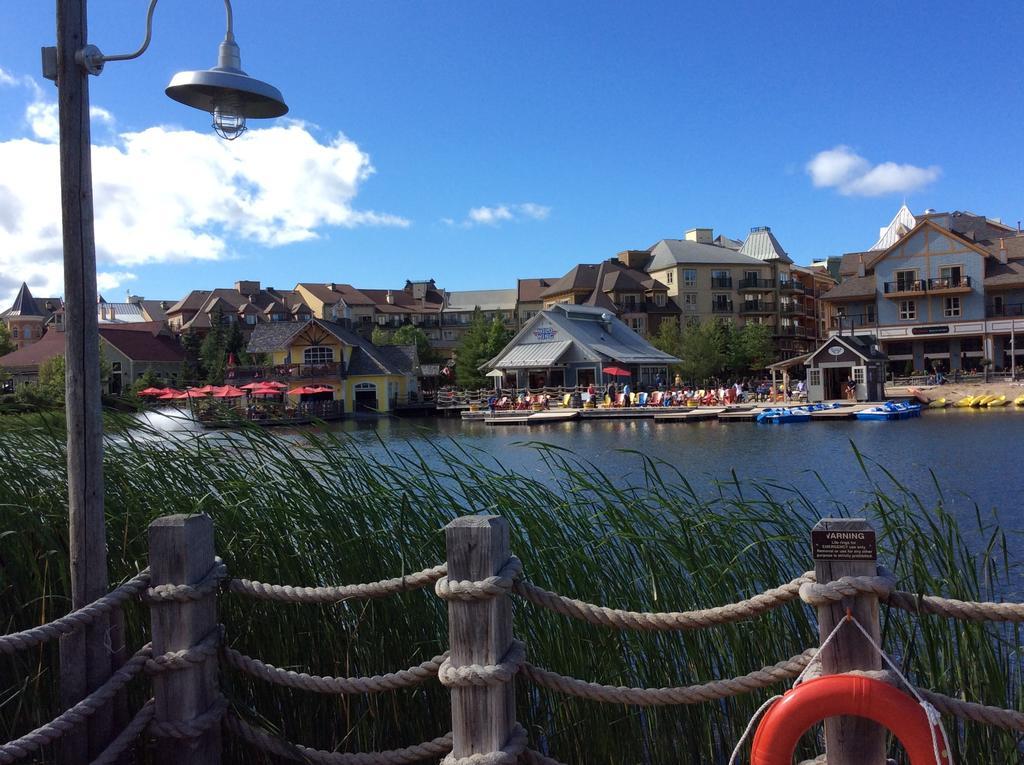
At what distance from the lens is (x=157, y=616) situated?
236 cm

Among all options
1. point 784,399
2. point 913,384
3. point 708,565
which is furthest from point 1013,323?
point 708,565

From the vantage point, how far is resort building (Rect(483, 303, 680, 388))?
4394 cm

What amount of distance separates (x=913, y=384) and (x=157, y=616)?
145 ft

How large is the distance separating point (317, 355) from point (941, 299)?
32061 millimetres

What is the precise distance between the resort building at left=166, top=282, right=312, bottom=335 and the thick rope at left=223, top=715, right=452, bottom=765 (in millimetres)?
61949

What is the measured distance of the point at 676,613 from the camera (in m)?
2.07

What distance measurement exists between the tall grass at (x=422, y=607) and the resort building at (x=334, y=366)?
136ft

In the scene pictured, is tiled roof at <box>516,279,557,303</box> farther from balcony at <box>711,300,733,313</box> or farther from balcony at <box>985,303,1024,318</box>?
balcony at <box>985,303,1024,318</box>

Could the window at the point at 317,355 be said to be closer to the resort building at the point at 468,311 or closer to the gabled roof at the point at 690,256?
the resort building at the point at 468,311

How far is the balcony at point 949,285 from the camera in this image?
43719 mm

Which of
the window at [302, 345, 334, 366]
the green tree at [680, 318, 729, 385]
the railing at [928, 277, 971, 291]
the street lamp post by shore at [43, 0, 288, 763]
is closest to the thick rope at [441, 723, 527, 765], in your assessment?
the street lamp post by shore at [43, 0, 288, 763]

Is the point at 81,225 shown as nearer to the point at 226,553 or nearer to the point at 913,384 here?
the point at 226,553

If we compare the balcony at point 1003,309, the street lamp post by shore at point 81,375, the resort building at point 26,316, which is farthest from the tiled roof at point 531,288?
the street lamp post by shore at point 81,375

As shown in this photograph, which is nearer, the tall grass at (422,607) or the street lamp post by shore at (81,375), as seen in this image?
the street lamp post by shore at (81,375)
